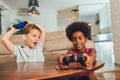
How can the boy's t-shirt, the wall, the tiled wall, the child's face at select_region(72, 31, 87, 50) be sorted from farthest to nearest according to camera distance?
the wall → the tiled wall → the boy's t-shirt → the child's face at select_region(72, 31, 87, 50)

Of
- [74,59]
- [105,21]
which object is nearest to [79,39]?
[74,59]

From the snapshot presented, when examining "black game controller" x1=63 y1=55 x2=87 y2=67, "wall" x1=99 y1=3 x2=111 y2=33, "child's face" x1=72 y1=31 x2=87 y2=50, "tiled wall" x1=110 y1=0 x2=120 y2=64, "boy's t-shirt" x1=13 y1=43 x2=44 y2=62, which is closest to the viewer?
"black game controller" x1=63 y1=55 x2=87 y2=67

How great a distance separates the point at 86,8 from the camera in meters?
8.25

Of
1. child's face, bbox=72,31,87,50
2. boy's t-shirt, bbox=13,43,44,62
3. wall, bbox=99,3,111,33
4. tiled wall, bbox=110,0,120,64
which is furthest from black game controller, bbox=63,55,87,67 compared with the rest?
wall, bbox=99,3,111,33

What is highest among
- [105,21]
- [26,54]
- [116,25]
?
[105,21]

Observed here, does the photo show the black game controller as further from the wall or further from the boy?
the wall

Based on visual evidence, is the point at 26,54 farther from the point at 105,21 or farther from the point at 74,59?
the point at 105,21

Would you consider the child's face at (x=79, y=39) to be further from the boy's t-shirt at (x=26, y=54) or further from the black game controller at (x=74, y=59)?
the boy's t-shirt at (x=26, y=54)

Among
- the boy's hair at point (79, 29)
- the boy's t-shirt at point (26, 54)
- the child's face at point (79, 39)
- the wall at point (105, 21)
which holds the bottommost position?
the boy's t-shirt at point (26, 54)

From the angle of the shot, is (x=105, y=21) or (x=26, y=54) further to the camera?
(x=105, y=21)

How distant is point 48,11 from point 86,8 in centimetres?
172

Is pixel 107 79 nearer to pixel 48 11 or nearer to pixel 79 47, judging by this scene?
pixel 79 47

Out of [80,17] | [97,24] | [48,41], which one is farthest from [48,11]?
[48,41]

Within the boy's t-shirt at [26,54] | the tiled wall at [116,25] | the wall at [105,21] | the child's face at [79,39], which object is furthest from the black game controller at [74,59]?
the wall at [105,21]
